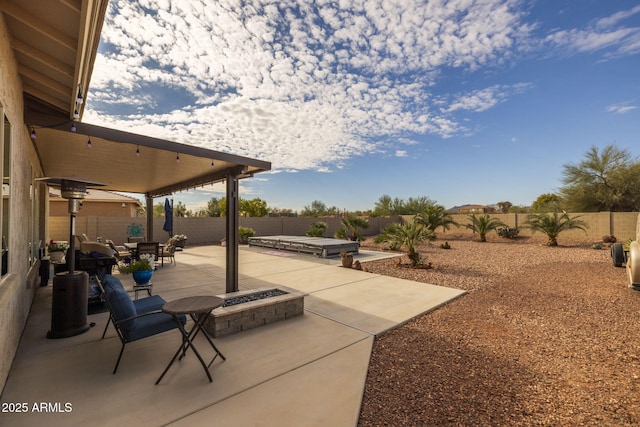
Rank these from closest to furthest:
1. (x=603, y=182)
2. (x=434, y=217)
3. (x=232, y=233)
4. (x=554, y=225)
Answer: (x=232, y=233), (x=554, y=225), (x=434, y=217), (x=603, y=182)

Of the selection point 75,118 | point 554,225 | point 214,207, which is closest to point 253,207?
point 214,207

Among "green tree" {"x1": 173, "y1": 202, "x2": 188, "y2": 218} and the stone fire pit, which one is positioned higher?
"green tree" {"x1": 173, "y1": 202, "x2": 188, "y2": 218}

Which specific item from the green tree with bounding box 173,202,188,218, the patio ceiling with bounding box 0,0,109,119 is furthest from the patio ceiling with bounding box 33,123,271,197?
the green tree with bounding box 173,202,188,218

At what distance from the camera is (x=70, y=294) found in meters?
3.63

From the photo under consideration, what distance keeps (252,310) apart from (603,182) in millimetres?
23250

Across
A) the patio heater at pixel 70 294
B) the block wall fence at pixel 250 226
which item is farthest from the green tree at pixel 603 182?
the patio heater at pixel 70 294

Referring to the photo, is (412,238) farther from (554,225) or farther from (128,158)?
(554,225)

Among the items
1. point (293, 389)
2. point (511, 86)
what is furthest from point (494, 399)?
point (511, 86)

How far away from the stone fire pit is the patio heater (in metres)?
1.73

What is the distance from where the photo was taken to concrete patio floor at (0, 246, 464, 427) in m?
2.16

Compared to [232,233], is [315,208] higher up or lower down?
higher up

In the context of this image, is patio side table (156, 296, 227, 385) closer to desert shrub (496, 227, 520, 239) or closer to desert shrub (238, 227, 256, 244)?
desert shrub (238, 227, 256, 244)

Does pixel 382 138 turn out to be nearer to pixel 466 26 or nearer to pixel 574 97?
pixel 574 97

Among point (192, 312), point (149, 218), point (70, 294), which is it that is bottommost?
point (70, 294)
